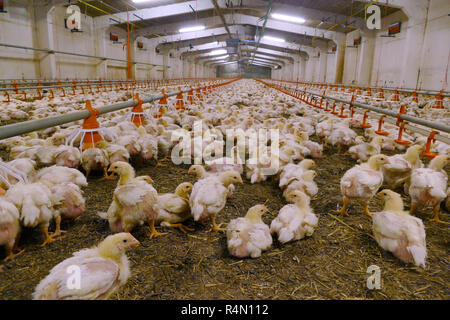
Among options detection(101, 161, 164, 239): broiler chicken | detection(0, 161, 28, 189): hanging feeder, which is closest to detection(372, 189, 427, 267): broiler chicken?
detection(101, 161, 164, 239): broiler chicken

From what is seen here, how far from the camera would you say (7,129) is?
1.81 metres

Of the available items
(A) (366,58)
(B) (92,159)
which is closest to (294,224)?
(B) (92,159)

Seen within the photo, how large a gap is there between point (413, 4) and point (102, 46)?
57.6 feet

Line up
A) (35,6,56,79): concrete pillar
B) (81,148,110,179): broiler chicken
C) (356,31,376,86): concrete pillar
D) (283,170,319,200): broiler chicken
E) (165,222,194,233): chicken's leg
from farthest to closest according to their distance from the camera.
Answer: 1. (356,31,376,86): concrete pillar
2. (35,6,56,79): concrete pillar
3. (81,148,110,179): broiler chicken
4. (283,170,319,200): broiler chicken
5. (165,222,194,233): chicken's leg

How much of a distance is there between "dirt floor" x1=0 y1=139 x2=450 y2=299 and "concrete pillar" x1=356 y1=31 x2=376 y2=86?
17.9m

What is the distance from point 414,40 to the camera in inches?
493

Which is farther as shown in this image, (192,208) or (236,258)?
(192,208)

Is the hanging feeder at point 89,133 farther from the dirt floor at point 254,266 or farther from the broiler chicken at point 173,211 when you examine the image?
the broiler chicken at point 173,211

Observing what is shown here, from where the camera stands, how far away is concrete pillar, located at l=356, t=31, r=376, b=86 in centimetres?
1736

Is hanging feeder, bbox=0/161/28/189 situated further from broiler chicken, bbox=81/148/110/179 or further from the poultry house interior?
broiler chicken, bbox=81/148/110/179

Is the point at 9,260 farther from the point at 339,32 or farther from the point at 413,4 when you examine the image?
the point at 339,32

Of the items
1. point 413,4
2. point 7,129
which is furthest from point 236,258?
point 413,4

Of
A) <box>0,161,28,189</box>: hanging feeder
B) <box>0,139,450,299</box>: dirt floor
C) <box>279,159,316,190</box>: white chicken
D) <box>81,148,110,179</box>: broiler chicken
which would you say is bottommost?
<box>0,139,450,299</box>: dirt floor

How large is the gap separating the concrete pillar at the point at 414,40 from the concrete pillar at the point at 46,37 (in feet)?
54.1
